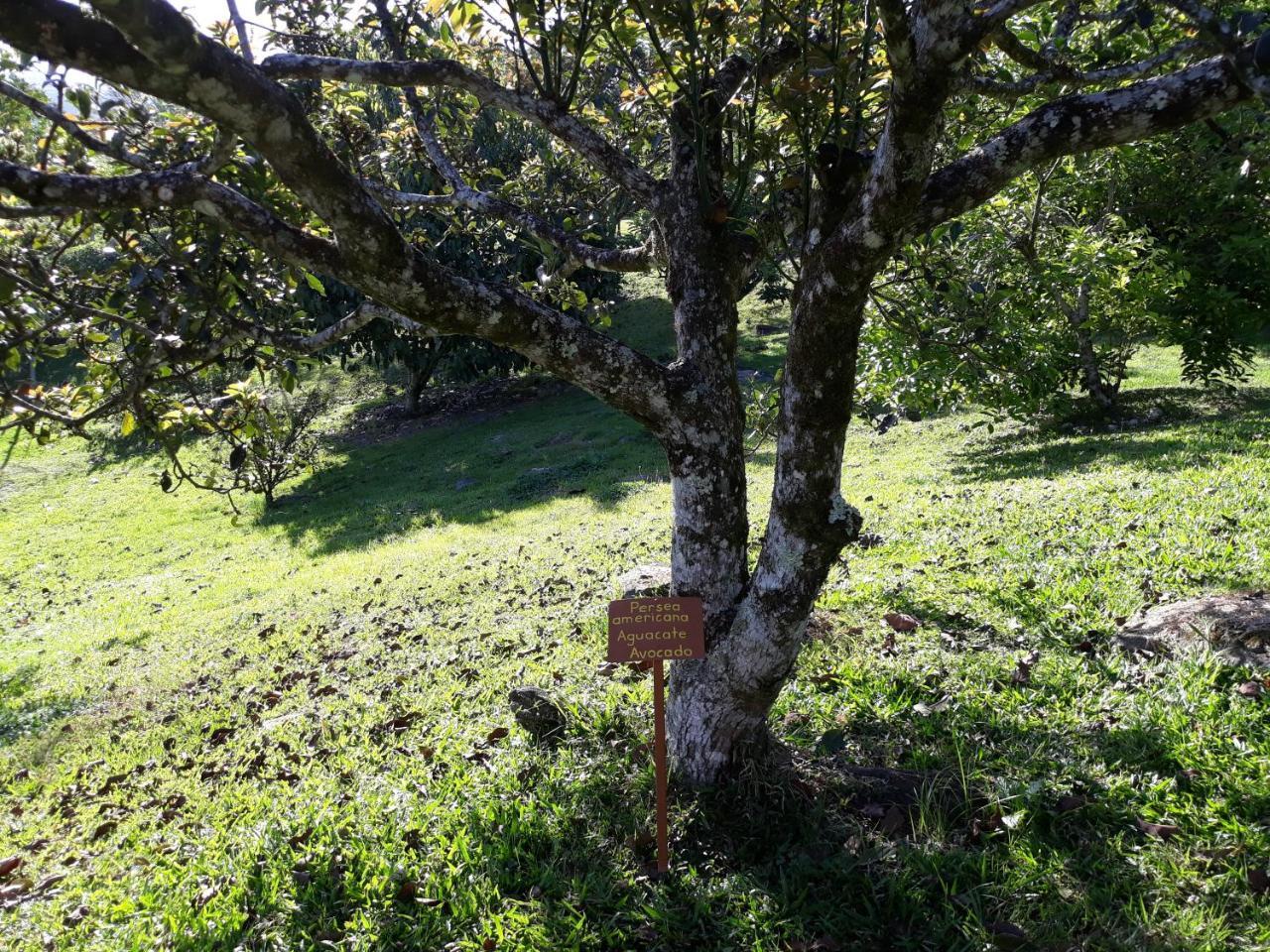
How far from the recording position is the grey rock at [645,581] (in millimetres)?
6641

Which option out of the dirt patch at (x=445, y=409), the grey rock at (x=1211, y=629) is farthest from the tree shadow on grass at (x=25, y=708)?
the dirt patch at (x=445, y=409)

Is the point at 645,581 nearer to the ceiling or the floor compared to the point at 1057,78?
nearer to the floor

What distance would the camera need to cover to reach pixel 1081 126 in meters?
2.58

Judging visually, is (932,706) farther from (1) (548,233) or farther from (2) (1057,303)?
(2) (1057,303)

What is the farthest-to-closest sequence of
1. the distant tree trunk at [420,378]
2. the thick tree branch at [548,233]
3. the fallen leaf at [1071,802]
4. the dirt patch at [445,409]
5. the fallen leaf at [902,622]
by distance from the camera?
1. the dirt patch at [445,409]
2. the distant tree trunk at [420,378]
3. the fallen leaf at [902,622]
4. the thick tree branch at [548,233]
5. the fallen leaf at [1071,802]

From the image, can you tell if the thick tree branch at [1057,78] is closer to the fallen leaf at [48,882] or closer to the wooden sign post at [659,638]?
the wooden sign post at [659,638]

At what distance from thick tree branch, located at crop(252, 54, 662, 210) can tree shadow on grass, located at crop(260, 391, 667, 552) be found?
8.83 meters

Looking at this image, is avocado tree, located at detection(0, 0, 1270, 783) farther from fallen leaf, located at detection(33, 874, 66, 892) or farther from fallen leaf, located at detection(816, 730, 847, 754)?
fallen leaf, located at detection(33, 874, 66, 892)

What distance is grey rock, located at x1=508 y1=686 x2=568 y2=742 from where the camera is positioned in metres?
4.43

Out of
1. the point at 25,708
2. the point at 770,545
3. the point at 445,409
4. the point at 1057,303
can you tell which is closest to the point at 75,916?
the point at 770,545

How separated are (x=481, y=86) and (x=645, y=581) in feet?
13.7

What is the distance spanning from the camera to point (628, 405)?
3.43 m

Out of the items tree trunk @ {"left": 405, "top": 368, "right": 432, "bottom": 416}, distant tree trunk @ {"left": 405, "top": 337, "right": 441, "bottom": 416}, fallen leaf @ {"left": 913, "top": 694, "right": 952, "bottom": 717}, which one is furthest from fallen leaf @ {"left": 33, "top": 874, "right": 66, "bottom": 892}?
tree trunk @ {"left": 405, "top": 368, "right": 432, "bottom": 416}

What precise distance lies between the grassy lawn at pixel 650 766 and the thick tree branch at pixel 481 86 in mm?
2887
